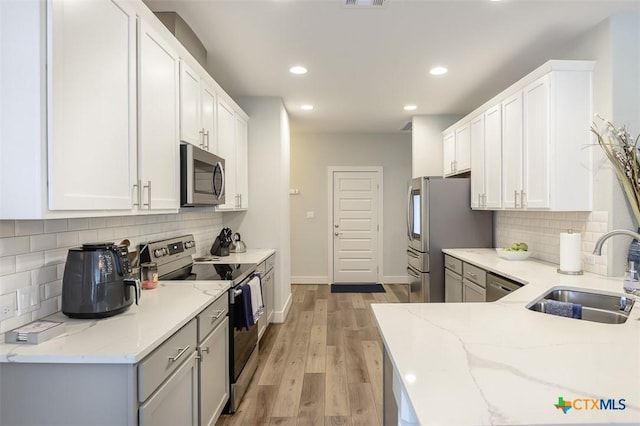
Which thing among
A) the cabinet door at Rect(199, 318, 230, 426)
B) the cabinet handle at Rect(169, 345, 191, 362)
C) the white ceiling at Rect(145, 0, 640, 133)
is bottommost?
the cabinet door at Rect(199, 318, 230, 426)

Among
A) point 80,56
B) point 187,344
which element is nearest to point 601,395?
point 187,344

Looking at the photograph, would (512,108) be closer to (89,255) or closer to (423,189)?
(423,189)

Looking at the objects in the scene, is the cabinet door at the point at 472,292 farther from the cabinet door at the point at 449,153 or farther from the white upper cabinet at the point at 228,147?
the white upper cabinet at the point at 228,147

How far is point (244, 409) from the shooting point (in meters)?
2.52

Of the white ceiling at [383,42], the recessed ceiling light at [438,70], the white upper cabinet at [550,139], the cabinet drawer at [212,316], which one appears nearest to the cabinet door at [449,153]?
the white ceiling at [383,42]

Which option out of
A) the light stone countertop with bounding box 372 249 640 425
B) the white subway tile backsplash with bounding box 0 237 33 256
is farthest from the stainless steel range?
the light stone countertop with bounding box 372 249 640 425

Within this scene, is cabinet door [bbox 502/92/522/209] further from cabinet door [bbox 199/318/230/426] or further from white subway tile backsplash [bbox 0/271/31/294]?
white subway tile backsplash [bbox 0/271/31/294]

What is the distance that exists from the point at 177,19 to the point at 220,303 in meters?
1.85

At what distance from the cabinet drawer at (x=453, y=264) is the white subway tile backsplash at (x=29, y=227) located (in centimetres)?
325

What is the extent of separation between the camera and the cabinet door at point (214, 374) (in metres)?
1.91

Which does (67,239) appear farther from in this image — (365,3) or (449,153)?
(449,153)

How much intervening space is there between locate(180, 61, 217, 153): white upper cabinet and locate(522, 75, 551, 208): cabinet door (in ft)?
8.22

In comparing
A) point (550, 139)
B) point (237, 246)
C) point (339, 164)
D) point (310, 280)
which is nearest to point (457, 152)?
point (550, 139)

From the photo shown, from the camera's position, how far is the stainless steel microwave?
2.37 meters
